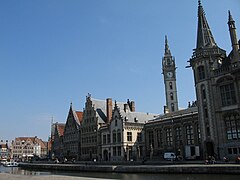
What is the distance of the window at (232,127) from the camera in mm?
42344

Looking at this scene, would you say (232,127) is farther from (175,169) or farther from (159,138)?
(159,138)

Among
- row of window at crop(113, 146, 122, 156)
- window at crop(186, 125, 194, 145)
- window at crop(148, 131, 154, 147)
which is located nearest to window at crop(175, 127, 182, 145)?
window at crop(186, 125, 194, 145)

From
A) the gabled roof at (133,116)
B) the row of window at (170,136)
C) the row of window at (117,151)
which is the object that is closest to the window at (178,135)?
the row of window at (170,136)

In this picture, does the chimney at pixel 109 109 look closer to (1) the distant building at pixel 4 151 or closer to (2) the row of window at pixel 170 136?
(2) the row of window at pixel 170 136

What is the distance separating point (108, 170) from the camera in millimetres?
43062

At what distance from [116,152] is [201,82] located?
30041mm

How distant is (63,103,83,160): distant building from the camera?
8544 cm

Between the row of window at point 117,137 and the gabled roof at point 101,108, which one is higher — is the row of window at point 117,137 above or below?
below

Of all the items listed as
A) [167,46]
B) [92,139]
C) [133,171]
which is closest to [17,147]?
[92,139]

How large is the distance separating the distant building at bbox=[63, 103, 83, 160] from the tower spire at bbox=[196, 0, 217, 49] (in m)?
48.5

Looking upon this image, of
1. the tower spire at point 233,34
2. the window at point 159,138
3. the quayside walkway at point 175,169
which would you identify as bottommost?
the quayside walkway at point 175,169

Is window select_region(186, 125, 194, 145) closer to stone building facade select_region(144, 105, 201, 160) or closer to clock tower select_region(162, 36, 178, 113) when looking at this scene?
stone building facade select_region(144, 105, 201, 160)

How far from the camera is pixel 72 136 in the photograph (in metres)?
88.6

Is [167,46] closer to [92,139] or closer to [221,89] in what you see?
[92,139]
